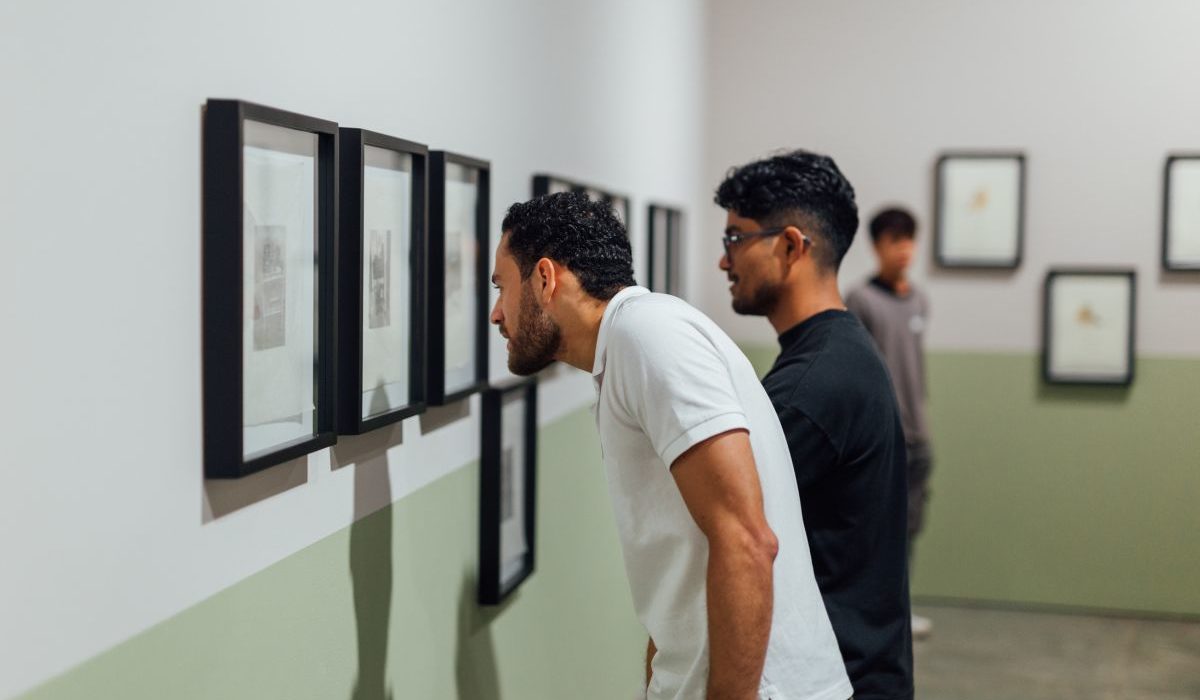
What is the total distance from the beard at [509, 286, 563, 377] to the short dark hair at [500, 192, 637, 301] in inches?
1.8

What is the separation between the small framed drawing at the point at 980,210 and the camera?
17.6ft

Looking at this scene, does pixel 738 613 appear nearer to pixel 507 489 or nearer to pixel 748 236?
pixel 748 236

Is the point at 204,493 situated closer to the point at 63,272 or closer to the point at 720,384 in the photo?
the point at 63,272

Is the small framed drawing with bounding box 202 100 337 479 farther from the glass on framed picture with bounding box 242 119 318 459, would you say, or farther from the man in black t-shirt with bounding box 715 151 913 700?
the man in black t-shirt with bounding box 715 151 913 700

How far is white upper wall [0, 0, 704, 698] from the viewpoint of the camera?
109 cm

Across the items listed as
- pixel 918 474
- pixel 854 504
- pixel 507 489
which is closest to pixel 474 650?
pixel 507 489

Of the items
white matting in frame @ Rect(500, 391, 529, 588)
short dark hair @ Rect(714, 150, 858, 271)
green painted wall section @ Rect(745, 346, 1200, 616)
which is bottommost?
green painted wall section @ Rect(745, 346, 1200, 616)

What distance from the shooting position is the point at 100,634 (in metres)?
1.21

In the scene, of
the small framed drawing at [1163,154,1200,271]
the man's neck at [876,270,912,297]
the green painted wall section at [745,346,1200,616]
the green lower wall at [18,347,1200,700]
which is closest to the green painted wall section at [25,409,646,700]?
the green lower wall at [18,347,1200,700]

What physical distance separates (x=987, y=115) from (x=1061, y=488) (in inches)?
65.0

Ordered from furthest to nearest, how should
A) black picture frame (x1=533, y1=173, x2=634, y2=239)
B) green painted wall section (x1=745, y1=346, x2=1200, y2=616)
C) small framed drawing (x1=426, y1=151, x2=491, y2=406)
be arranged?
green painted wall section (x1=745, y1=346, x2=1200, y2=616), black picture frame (x1=533, y1=173, x2=634, y2=239), small framed drawing (x1=426, y1=151, x2=491, y2=406)

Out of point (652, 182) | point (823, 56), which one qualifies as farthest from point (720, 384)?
point (823, 56)

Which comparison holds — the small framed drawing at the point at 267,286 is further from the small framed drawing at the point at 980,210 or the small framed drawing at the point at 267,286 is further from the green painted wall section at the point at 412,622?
the small framed drawing at the point at 980,210

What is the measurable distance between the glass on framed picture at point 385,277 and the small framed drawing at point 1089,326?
4.04 meters
